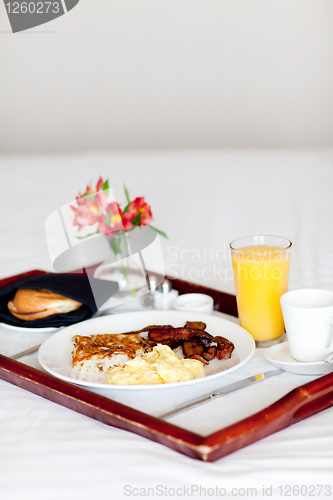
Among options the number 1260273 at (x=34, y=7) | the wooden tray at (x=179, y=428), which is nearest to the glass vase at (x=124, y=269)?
the wooden tray at (x=179, y=428)

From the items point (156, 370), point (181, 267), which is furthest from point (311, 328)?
point (181, 267)

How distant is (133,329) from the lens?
3.26 feet

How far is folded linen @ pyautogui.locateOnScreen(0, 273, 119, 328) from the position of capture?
1.01 m

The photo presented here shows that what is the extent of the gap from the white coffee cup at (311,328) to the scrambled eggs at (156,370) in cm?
13

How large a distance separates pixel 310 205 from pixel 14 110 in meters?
A: 2.19

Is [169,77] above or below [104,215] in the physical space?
below

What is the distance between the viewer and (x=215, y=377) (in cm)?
78

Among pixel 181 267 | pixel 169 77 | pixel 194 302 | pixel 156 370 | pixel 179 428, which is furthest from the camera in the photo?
pixel 169 77

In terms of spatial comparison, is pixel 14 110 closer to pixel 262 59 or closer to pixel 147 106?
pixel 147 106

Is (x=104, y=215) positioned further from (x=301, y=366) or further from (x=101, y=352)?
(x=301, y=366)

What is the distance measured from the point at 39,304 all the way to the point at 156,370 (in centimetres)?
32

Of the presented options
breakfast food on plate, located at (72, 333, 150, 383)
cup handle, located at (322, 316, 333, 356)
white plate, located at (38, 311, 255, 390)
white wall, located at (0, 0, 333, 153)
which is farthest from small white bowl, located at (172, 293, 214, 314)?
white wall, located at (0, 0, 333, 153)

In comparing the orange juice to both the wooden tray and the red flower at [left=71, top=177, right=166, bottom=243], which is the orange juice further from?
the red flower at [left=71, top=177, right=166, bottom=243]

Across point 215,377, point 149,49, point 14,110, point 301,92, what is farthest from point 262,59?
point 215,377
